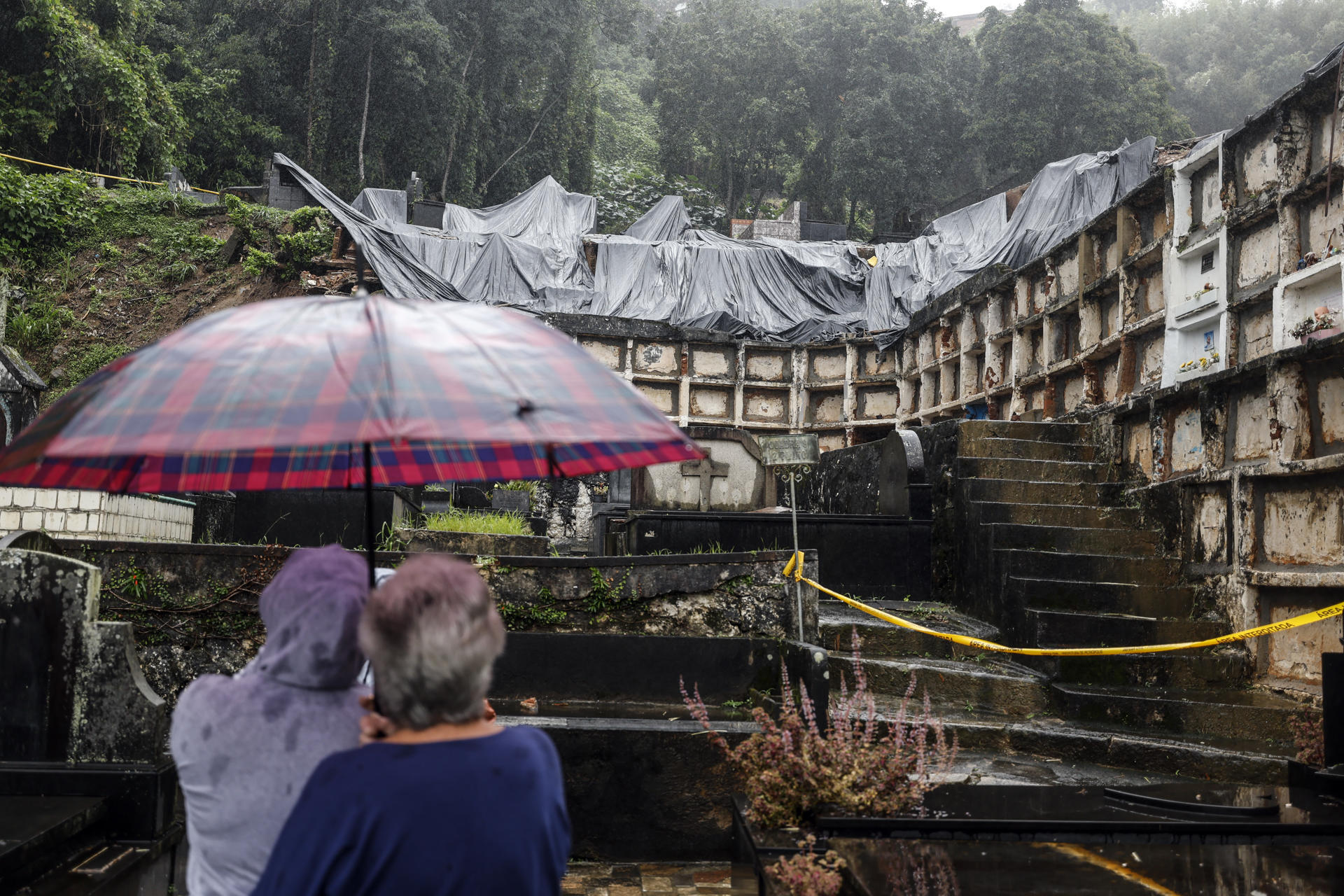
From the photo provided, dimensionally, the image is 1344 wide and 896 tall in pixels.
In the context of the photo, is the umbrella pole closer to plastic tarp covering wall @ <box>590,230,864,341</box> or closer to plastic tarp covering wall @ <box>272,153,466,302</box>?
plastic tarp covering wall @ <box>272,153,466,302</box>

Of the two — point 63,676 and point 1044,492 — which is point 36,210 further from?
point 1044,492

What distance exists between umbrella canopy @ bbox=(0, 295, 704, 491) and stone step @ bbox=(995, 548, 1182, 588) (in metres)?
4.69

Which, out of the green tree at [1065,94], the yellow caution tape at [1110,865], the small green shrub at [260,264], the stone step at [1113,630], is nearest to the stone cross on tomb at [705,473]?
the stone step at [1113,630]

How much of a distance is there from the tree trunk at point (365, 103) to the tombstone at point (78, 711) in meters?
23.6

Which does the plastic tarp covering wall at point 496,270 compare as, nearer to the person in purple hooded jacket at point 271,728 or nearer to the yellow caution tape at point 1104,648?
the yellow caution tape at point 1104,648

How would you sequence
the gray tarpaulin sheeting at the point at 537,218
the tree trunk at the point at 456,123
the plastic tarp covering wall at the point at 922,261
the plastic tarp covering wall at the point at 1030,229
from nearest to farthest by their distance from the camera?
the plastic tarp covering wall at the point at 1030,229, the plastic tarp covering wall at the point at 922,261, the gray tarpaulin sheeting at the point at 537,218, the tree trunk at the point at 456,123

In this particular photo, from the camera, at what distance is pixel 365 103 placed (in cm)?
2509

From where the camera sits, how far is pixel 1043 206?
53.3 feet

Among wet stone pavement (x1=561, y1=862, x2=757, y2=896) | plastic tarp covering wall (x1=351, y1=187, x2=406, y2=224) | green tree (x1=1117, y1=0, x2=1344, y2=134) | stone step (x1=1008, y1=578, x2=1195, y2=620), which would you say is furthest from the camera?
green tree (x1=1117, y1=0, x2=1344, y2=134)

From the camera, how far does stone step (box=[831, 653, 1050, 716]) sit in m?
5.42

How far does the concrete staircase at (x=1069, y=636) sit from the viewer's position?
488 cm

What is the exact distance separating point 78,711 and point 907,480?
5988 mm

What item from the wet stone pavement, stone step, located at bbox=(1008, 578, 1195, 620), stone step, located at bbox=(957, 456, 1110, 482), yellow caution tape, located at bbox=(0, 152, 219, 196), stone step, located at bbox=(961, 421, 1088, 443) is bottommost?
the wet stone pavement

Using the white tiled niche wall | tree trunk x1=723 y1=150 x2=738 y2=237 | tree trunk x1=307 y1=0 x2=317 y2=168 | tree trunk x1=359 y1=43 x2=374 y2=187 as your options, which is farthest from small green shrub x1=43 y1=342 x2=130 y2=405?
tree trunk x1=723 y1=150 x2=738 y2=237
